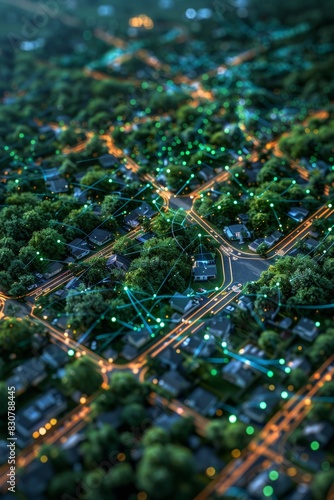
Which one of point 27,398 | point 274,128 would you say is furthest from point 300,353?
point 274,128

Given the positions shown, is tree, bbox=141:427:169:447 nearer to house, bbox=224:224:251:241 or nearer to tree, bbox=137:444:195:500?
tree, bbox=137:444:195:500

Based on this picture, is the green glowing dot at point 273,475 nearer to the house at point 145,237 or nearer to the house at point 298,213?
the house at point 145,237

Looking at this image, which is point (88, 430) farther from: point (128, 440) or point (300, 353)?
point (300, 353)

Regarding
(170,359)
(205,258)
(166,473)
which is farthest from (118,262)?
(166,473)

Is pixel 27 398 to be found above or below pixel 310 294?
below

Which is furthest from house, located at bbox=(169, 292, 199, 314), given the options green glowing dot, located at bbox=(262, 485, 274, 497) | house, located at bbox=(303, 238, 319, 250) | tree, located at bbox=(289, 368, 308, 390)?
green glowing dot, located at bbox=(262, 485, 274, 497)

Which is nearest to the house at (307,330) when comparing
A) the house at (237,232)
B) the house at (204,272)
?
the house at (204,272)
